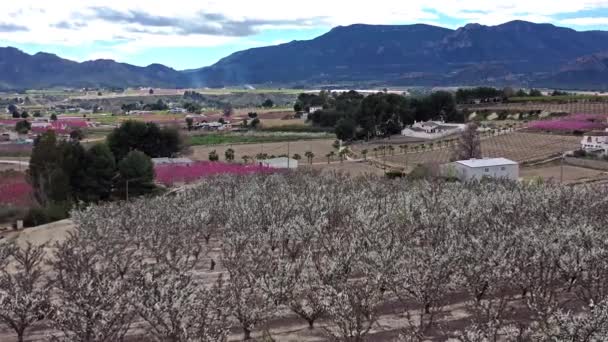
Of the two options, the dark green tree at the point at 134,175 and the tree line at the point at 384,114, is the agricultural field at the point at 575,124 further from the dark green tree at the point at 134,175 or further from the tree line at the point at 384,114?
the dark green tree at the point at 134,175

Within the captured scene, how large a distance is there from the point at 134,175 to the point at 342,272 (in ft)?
105

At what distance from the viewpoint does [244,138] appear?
3925 inches

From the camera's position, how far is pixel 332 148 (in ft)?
268

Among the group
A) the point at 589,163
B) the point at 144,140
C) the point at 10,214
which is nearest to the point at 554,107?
the point at 589,163

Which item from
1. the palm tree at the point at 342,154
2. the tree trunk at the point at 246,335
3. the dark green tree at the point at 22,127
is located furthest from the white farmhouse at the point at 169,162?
the dark green tree at the point at 22,127

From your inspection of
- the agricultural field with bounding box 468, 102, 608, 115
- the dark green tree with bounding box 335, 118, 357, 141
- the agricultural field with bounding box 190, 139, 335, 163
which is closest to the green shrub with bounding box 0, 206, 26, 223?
the agricultural field with bounding box 190, 139, 335, 163

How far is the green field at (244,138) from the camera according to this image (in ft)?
308

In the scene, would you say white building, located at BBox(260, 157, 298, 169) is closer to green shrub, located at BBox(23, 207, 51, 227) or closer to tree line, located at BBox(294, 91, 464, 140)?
green shrub, located at BBox(23, 207, 51, 227)

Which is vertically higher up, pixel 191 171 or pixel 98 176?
pixel 98 176

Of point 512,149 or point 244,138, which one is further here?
point 244,138

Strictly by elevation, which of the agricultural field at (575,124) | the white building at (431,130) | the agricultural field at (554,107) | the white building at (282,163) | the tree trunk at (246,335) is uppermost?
the agricultural field at (554,107)

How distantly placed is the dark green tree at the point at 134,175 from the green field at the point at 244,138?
42664 millimetres

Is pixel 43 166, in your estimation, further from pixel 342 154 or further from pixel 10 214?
pixel 342 154

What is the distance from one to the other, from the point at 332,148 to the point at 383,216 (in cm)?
5658
